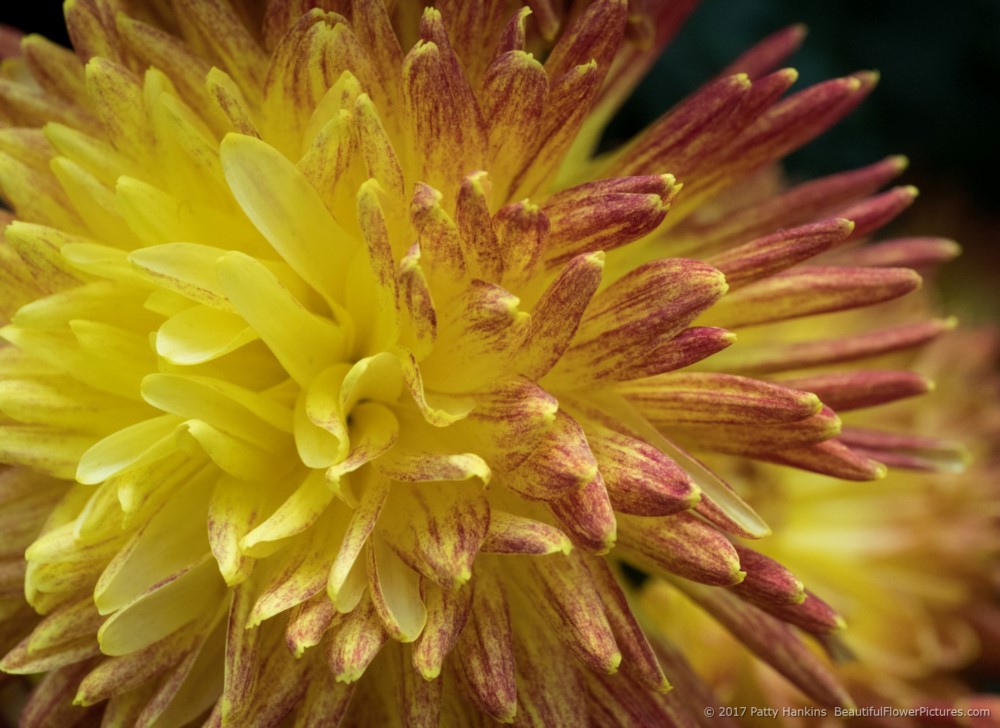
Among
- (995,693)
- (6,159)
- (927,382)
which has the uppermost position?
(6,159)

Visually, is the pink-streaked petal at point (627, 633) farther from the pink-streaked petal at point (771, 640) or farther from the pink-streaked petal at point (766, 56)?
the pink-streaked petal at point (766, 56)

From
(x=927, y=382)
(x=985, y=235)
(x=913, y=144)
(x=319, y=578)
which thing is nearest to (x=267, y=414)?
(x=319, y=578)

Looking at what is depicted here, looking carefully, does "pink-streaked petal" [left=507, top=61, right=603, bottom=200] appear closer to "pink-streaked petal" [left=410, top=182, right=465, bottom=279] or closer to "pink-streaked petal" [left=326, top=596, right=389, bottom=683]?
"pink-streaked petal" [left=410, top=182, right=465, bottom=279]

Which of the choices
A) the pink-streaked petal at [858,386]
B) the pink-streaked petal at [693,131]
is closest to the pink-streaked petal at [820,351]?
the pink-streaked petal at [858,386]

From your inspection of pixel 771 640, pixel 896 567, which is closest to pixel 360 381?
pixel 771 640

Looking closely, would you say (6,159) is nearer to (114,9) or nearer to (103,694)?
(114,9)

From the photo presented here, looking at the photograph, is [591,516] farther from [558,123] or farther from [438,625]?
[558,123]

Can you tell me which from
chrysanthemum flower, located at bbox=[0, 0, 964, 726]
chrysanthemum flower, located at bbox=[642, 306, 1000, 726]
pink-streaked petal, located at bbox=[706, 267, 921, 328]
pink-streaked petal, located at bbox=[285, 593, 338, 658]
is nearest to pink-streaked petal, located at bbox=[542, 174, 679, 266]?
chrysanthemum flower, located at bbox=[0, 0, 964, 726]
